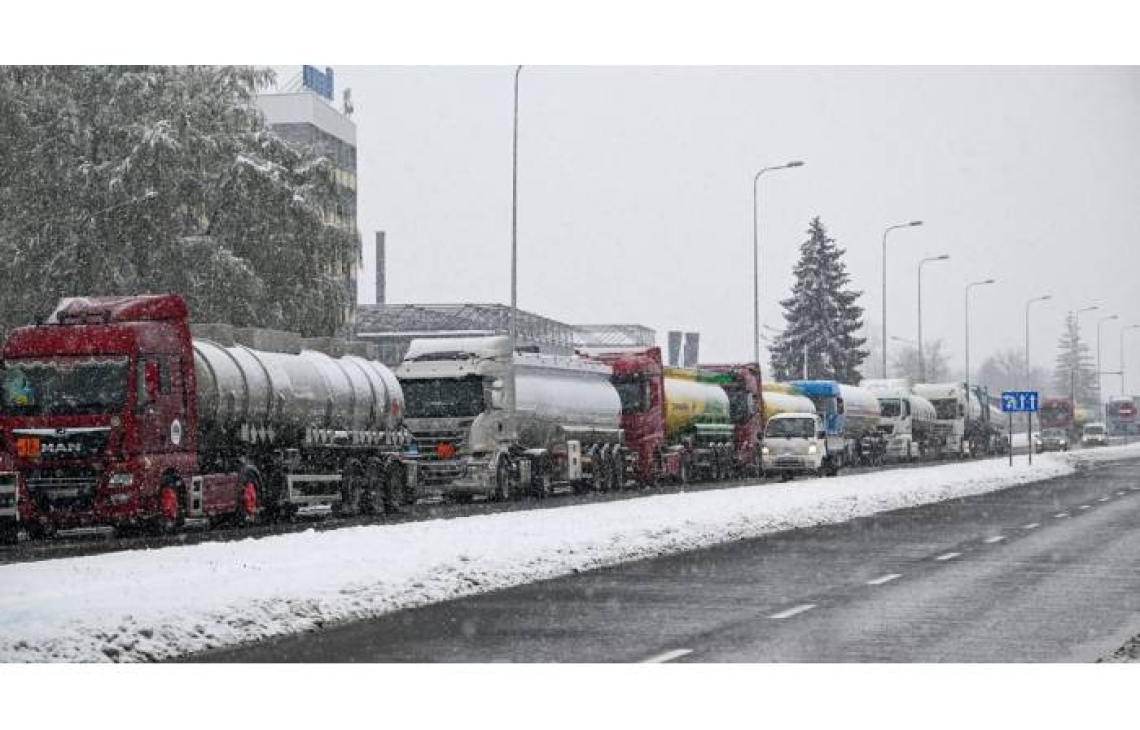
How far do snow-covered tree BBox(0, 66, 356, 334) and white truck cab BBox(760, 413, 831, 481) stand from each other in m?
14.2

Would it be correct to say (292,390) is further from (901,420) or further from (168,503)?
(901,420)

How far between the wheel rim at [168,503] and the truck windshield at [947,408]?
6280 centimetres

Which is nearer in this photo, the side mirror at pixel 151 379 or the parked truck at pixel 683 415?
the side mirror at pixel 151 379

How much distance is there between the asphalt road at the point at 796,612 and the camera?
1361 centimetres

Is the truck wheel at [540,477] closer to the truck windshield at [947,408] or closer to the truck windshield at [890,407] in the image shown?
the truck windshield at [890,407]

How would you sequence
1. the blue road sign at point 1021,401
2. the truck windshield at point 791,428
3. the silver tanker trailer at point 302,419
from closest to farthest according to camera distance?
the silver tanker trailer at point 302,419, the truck windshield at point 791,428, the blue road sign at point 1021,401

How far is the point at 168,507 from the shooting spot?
87.4 ft

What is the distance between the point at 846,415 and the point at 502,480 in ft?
116

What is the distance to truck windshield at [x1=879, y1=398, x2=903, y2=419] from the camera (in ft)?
255

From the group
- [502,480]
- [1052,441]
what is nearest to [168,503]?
[502,480]

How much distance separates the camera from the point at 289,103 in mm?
81500


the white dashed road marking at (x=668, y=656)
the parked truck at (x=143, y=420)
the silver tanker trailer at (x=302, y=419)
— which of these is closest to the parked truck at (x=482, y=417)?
the silver tanker trailer at (x=302, y=419)

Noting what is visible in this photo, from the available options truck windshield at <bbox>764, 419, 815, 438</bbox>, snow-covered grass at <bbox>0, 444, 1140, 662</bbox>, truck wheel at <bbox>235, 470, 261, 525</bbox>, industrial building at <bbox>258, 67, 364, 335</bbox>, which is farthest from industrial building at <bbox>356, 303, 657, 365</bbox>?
snow-covered grass at <bbox>0, 444, 1140, 662</bbox>

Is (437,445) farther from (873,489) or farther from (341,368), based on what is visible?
(873,489)
